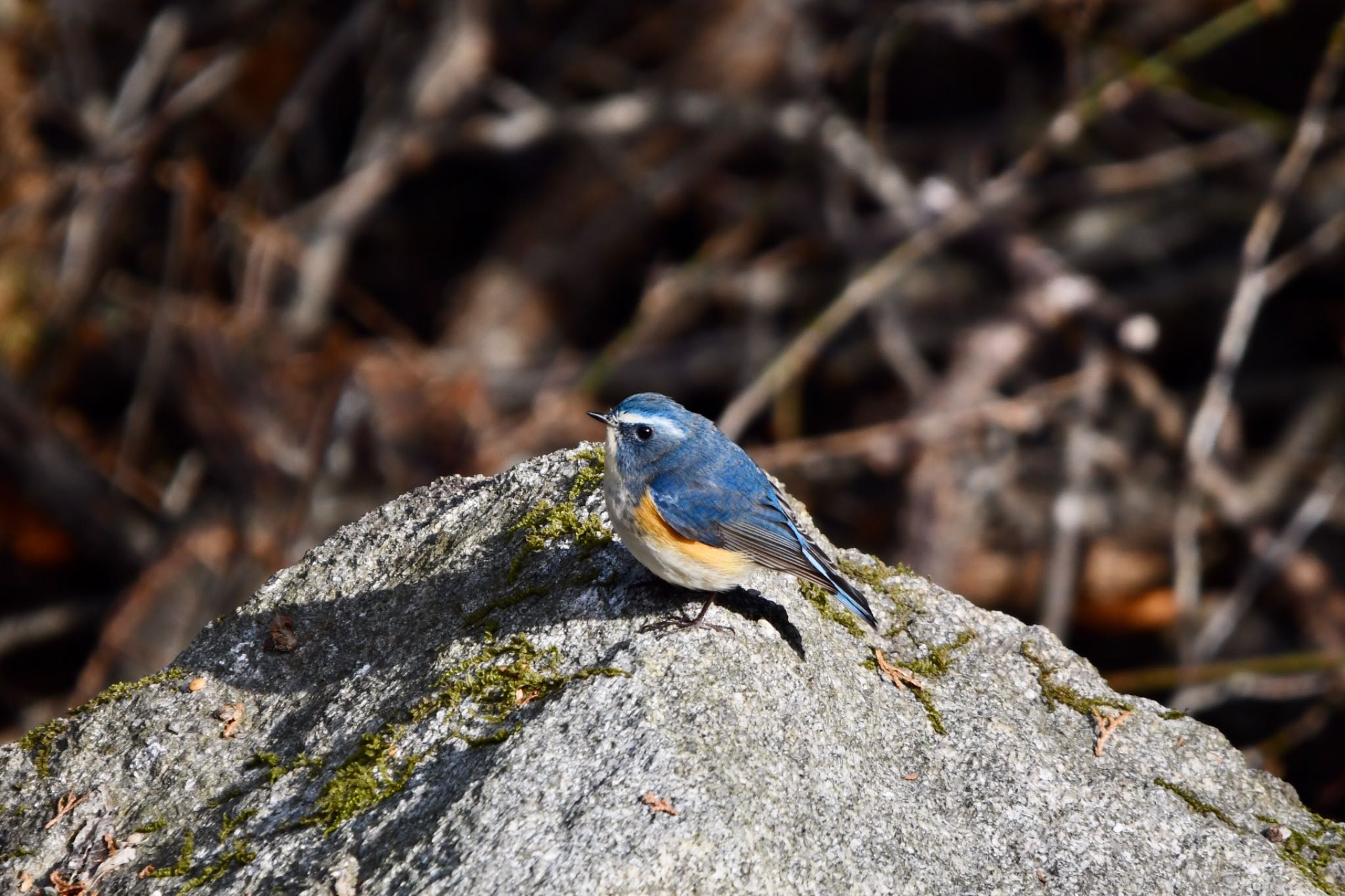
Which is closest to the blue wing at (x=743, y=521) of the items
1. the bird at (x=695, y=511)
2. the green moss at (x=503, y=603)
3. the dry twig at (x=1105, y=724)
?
the bird at (x=695, y=511)

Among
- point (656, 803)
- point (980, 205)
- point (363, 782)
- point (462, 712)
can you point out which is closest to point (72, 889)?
point (363, 782)

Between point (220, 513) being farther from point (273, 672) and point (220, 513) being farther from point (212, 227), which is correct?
point (273, 672)

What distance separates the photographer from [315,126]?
8.51 meters

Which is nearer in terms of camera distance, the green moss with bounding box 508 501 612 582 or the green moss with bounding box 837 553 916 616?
the green moss with bounding box 508 501 612 582

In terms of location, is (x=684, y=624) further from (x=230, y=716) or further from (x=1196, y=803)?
(x=1196, y=803)

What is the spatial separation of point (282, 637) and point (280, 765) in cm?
44

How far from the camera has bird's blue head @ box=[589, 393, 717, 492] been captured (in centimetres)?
336

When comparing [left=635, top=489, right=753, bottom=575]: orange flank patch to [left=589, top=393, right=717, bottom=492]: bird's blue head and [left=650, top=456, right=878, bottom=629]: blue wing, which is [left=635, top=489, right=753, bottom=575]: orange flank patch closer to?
[left=650, top=456, right=878, bottom=629]: blue wing

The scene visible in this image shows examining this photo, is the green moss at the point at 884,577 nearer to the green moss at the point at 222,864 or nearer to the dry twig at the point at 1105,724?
the dry twig at the point at 1105,724

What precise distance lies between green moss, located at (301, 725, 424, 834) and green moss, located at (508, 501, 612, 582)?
2.12 ft

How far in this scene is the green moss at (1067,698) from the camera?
3307 millimetres

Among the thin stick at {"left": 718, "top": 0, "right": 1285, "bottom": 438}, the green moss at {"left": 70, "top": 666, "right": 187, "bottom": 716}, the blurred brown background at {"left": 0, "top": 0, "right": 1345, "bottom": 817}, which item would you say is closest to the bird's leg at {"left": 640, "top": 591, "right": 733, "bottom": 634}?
the green moss at {"left": 70, "top": 666, "right": 187, "bottom": 716}

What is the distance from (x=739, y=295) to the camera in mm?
7543

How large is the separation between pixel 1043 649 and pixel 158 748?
2.25 m
